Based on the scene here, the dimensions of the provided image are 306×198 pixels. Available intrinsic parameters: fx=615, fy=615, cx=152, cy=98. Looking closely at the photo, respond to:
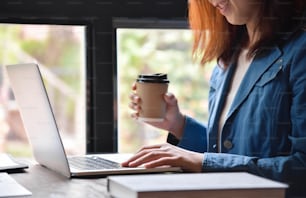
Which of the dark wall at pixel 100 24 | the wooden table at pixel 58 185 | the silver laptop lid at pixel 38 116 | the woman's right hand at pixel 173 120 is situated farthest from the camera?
the dark wall at pixel 100 24

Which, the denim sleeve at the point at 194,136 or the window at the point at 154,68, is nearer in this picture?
the denim sleeve at the point at 194,136

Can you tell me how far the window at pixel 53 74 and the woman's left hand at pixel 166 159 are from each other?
35 cm

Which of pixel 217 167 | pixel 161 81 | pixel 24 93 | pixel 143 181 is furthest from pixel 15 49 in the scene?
pixel 143 181

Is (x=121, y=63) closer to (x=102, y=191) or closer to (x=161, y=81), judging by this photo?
(x=161, y=81)

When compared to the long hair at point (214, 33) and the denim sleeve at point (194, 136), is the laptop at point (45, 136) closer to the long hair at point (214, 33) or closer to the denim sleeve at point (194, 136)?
the denim sleeve at point (194, 136)

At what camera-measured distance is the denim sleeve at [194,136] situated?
1.12 metres

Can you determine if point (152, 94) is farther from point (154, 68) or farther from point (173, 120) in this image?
point (154, 68)

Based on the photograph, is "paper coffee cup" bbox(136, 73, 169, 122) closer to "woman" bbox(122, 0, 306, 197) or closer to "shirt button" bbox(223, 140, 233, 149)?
"woman" bbox(122, 0, 306, 197)

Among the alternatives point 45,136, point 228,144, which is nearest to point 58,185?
point 45,136

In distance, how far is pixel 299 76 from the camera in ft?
3.07

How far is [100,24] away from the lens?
1.23m

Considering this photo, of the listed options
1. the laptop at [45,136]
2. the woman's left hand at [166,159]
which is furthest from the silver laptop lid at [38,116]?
the woman's left hand at [166,159]

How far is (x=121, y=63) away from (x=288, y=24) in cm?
37

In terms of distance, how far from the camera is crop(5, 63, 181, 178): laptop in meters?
0.85
